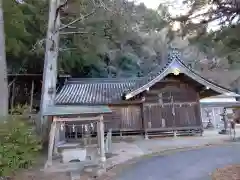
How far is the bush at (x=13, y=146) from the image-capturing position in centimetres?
616

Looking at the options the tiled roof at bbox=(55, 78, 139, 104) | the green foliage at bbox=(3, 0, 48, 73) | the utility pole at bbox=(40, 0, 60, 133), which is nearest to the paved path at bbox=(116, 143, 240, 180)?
the utility pole at bbox=(40, 0, 60, 133)

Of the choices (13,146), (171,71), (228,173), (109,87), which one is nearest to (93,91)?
(109,87)

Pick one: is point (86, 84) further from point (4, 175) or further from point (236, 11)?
point (236, 11)

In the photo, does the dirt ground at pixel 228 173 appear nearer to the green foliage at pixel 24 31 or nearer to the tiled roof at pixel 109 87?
the tiled roof at pixel 109 87

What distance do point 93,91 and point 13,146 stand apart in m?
11.0

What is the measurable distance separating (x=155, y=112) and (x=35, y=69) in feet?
33.8

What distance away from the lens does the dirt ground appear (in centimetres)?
623

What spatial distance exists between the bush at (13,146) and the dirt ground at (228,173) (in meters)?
4.82

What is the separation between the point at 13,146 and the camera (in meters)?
6.45

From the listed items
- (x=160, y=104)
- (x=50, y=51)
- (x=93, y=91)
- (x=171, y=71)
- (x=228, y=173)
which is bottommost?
(x=228, y=173)

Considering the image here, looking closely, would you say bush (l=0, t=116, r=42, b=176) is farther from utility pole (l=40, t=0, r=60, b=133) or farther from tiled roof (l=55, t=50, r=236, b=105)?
tiled roof (l=55, t=50, r=236, b=105)

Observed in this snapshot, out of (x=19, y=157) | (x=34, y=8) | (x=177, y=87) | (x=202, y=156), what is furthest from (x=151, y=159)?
(x=34, y=8)

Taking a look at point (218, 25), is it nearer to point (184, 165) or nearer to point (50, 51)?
point (184, 165)

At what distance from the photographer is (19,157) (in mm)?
6730
